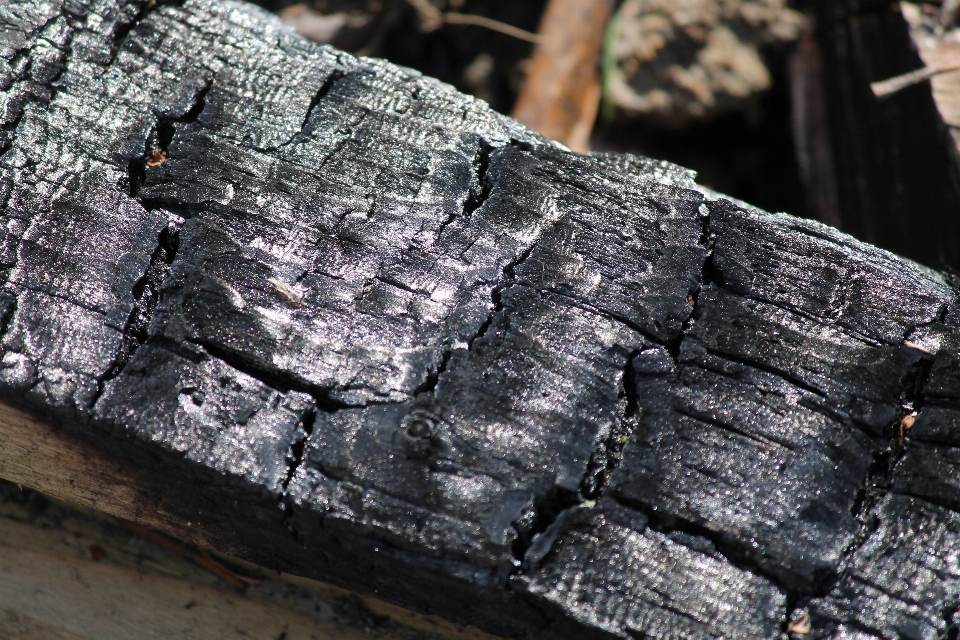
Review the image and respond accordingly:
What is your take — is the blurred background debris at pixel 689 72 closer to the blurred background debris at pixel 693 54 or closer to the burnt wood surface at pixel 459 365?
the blurred background debris at pixel 693 54

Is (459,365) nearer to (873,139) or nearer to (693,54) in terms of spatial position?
(873,139)

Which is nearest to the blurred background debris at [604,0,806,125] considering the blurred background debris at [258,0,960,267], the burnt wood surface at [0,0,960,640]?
the blurred background debris at [258,0,960,267]

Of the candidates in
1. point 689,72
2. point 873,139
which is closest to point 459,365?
point 873,139

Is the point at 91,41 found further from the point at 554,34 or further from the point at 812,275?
the point at 554,34

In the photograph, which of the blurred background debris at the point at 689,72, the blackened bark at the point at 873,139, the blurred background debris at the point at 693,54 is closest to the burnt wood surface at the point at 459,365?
the blackened bark at the point at 873,139

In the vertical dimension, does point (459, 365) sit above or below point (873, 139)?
below

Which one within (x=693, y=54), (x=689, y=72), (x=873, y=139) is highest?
(x=693, y=54)
